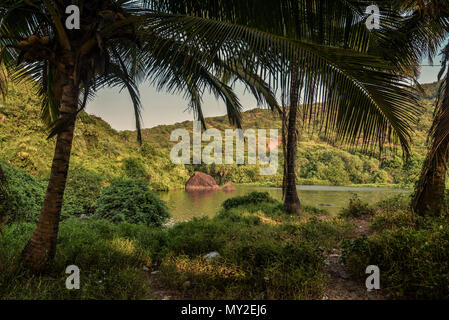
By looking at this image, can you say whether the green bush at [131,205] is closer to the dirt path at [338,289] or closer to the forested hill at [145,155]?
the forested hill at [145,155]

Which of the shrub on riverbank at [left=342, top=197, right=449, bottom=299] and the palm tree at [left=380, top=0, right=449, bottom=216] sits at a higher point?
the palm tree at [left=380, top=0, right=449, bottom=216]

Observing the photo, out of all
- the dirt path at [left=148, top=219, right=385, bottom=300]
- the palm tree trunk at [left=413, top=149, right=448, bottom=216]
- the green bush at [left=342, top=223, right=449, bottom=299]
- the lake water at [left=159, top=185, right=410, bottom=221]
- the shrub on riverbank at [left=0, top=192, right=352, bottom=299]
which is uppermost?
the palm tree trunk at [left=413, top=149, right=448, bottom=216]

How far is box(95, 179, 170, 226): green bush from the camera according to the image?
23.2 feet

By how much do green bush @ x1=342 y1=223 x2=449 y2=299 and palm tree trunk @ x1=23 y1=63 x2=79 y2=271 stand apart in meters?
3.91

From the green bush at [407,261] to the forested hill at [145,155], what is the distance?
103 centimetres

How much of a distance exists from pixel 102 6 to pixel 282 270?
4154mm

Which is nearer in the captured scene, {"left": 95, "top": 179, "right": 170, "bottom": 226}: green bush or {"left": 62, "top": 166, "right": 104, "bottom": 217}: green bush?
{"left": 95, "top": 179, "right": 170, "bottom": 226}: green bush

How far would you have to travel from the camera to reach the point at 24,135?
13.6 metres

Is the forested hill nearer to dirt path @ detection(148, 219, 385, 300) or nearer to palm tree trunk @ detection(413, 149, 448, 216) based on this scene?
palm tree trunk @ detection(413, 149, 448, 216)

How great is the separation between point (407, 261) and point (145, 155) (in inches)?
1017

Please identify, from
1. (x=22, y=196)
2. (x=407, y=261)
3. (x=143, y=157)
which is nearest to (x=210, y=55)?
(x=407, y=261)

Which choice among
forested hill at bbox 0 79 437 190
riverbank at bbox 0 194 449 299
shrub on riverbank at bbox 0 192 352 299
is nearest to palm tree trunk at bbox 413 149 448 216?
forested hill at bbox 0 79 437 190

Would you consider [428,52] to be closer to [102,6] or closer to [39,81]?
[102,6]

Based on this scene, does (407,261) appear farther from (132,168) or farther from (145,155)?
(145,155)
